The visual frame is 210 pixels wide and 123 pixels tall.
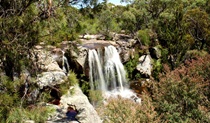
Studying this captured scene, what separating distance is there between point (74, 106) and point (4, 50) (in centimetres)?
450

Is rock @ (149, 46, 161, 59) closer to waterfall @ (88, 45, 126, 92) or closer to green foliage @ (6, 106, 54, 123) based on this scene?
waterfall @ (88, 45, 126, 92)

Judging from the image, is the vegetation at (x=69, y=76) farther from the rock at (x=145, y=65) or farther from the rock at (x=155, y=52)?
the rock at (x=155, y=52)

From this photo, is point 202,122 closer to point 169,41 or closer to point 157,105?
point 157,105

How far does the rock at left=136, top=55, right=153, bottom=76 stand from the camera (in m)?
16.6

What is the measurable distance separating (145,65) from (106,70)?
3.25 metres

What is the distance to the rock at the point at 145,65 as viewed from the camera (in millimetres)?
16609

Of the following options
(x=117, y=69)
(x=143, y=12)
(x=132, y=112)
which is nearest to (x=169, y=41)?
(x=117, y=69)

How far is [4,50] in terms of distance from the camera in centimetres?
362

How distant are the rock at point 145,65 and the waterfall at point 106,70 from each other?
1356 mm

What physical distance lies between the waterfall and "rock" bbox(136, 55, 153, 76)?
1.36 metres

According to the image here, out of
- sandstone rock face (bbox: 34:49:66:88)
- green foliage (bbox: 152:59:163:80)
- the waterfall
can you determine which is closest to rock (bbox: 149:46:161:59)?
green foliage (bbox: 152:59:163:80)

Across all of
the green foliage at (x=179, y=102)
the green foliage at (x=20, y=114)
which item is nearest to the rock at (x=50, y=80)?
the green foliage at (x=20, y=114)

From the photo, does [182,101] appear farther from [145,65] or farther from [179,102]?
[145,65]

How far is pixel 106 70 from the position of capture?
1555 cm
